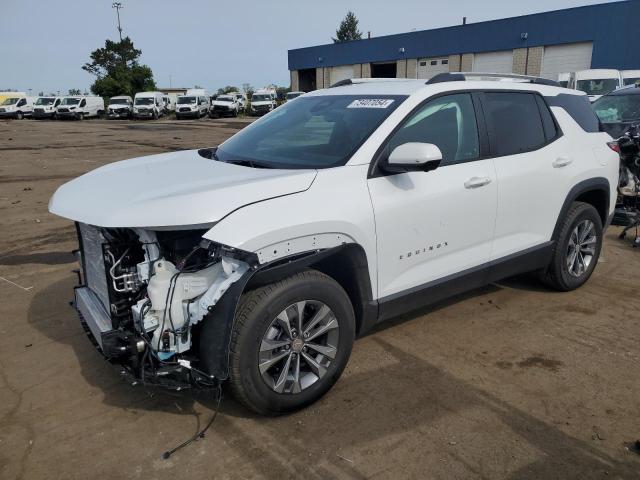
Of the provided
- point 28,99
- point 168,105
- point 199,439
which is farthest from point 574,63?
point 28,99

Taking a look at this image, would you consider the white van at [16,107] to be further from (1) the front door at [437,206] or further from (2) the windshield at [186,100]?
(1) the front door at [437,206]

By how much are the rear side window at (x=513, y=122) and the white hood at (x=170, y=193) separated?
5.58 ft

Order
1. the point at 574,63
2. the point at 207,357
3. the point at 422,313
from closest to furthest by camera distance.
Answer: the point at 207,357 → the point at 422,313 → the point at 574,63

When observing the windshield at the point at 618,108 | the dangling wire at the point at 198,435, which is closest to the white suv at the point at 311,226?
the dangling wire at the point at 198,435

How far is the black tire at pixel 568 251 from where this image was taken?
4.67 metres

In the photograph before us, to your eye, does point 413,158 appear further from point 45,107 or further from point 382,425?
point 45,107

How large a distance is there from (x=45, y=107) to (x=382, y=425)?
45.9 meters

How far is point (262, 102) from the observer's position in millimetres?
42656

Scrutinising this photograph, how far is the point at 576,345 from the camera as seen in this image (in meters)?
4.00

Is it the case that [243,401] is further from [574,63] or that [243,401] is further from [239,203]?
[574,63]

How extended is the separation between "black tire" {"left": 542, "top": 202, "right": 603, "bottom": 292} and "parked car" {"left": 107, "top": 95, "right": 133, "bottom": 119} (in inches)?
1716

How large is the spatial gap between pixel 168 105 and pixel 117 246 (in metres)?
47.9

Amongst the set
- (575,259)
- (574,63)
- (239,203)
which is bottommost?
(575,259)

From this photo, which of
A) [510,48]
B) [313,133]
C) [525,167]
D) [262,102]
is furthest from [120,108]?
[525,167]
